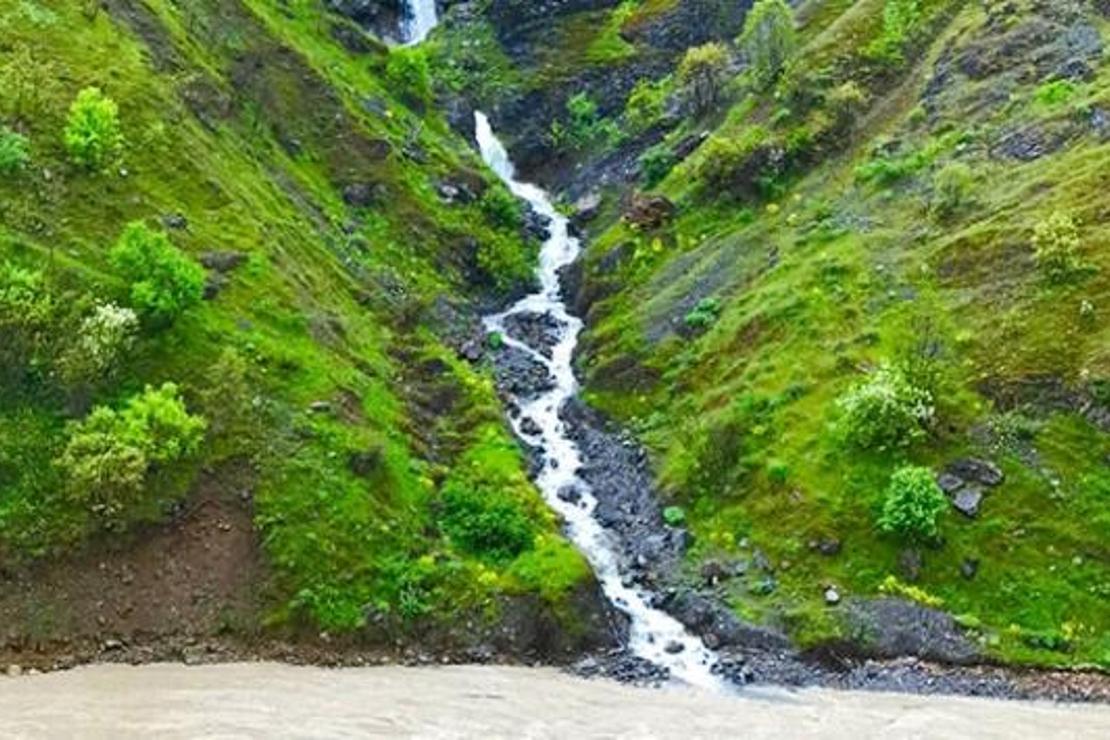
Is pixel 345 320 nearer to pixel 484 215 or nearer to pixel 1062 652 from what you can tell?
pixel 484 215

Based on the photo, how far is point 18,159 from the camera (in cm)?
6856

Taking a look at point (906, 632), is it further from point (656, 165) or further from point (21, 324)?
point (656, 165)

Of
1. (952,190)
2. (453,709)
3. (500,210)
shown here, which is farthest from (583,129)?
(453,709)

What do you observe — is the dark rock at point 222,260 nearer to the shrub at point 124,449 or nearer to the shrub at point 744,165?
the shrub at point 124,449

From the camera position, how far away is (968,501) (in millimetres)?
62312

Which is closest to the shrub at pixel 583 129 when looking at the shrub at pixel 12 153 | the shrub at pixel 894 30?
the shrub at pixel 894 30

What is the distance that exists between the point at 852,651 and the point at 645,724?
1341 centimetres

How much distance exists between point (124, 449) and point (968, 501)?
1526 inches

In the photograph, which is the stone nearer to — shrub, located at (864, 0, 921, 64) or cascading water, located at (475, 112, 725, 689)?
cascading water, located at (475, 112, 725, 689)

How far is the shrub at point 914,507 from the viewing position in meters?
61.2

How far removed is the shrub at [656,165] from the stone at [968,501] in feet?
170

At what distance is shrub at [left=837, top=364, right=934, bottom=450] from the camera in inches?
2549

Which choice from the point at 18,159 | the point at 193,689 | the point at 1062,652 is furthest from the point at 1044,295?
the point at 18,159

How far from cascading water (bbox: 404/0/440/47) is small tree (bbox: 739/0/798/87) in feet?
170
